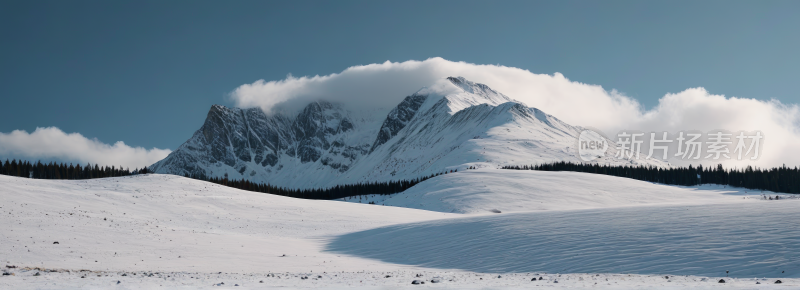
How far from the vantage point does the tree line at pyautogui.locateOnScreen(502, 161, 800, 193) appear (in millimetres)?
91250

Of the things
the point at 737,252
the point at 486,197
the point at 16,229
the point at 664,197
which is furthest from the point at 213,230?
the point at 664,197

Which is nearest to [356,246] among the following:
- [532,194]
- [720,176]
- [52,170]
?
[532,194]

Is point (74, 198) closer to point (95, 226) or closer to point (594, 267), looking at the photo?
point (95, 226)

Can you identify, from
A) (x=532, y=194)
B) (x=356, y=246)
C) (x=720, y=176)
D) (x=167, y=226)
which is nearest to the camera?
(x=356, y=246)

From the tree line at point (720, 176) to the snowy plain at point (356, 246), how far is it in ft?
287

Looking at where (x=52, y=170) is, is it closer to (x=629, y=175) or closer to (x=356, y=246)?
(x=356, y=246)

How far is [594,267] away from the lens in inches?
548

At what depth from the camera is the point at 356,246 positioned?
24703 mm

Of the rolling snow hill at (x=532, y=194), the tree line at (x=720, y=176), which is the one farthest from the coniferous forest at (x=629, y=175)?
the rolling snow hill at (x=532, y=194)

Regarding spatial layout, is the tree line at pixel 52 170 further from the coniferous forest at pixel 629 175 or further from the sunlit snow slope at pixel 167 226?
the sunlit snow slope at pixel 167 226

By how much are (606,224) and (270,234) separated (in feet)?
66.2

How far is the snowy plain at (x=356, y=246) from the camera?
1168 centimetres

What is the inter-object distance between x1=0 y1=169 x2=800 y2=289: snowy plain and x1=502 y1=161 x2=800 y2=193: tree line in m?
87.6

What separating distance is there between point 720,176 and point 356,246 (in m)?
117
